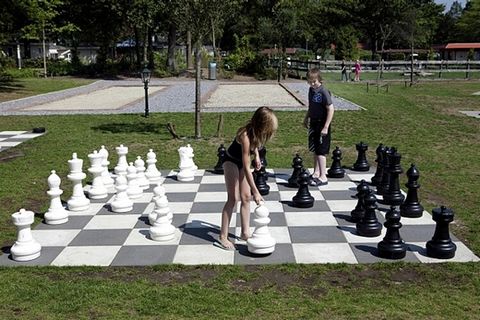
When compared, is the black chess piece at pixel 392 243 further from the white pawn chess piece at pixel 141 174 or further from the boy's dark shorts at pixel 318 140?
the white pawn chess piece at pixel 141 174

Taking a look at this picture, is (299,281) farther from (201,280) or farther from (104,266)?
(104,266)

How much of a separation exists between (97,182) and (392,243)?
4.05m

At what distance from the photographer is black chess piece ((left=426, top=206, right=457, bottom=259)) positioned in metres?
4.82

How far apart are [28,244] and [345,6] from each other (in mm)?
57629

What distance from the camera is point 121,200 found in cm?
641

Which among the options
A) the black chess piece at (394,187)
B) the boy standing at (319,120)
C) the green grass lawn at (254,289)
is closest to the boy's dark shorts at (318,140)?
the boy standing at (319,120)

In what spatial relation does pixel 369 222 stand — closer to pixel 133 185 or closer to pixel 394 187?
pixel 394 187

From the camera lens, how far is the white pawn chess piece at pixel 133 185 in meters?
6.96

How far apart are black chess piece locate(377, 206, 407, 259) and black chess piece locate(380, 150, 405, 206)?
1629mm

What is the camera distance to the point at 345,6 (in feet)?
190

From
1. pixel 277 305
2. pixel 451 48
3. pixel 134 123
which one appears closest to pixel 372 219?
pixel 277 305

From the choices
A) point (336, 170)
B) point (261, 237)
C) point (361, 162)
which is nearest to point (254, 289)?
point (261, 237)

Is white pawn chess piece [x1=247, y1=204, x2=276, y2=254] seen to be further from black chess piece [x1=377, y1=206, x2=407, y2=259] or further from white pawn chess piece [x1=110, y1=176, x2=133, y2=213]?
white pawn chess piece [x1=110, y1=176, x2=133, y2=213]

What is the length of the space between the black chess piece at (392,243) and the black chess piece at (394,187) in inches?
64.1
